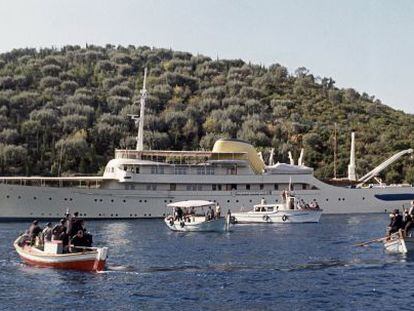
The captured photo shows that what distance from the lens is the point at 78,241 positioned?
102 feet

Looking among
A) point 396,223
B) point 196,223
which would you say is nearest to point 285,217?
point 196,223

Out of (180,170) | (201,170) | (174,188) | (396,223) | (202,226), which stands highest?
(201,170)

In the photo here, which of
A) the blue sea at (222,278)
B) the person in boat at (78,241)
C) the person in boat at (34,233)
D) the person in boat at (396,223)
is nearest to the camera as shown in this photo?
the blue sea at (222,278)

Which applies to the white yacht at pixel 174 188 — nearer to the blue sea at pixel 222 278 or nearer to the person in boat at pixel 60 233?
the blue sea at pixel 222 278

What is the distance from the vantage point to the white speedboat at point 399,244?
35.7m

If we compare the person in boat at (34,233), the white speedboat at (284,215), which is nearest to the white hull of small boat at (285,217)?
the white speedboat at (284,215)

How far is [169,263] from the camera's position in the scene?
107ft

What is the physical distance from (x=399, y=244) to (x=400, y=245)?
0.07 meters

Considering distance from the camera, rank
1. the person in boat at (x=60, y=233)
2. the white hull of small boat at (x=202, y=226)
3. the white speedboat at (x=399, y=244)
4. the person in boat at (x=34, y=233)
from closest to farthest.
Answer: the person in boat at (x=60, y=233) → the person in boat at (x=34, y=233) → the white speedboat at (x=399, y=244) → the white hull of small boat at (x=202, y=226)

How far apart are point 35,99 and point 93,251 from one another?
229ft

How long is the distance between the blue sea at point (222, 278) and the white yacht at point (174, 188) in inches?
683

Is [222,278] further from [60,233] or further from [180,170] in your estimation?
[180,170]

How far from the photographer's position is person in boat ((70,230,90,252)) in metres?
30.9

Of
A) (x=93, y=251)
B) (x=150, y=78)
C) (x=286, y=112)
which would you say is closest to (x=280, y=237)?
(x=93, y=251)
